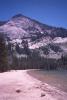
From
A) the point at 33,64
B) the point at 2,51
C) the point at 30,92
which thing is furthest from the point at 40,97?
the point at 33,64

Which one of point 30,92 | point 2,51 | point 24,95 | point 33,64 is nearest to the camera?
point 24,95

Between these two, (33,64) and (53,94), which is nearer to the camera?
(53,94)

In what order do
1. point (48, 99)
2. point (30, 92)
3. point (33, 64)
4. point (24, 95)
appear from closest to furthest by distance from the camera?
point (48, 99), point (24, 95), point (30, 92), point (33, 64)

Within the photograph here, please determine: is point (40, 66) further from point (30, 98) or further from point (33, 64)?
point (30, 98)

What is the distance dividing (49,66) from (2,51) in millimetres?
115203

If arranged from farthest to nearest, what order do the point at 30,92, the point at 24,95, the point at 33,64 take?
the point at 33,64
the point at 30,92
the point at 24,95

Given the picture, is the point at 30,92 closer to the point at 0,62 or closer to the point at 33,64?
the point at 0,62

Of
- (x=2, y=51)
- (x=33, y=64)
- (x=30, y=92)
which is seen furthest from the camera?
(x=33, y=64)

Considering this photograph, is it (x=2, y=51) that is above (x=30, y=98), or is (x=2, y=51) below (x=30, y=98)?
above

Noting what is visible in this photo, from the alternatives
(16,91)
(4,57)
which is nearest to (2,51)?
(4,57)

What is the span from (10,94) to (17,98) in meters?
1.90

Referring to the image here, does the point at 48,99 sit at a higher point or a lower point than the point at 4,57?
lower

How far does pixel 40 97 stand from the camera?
2034 cm

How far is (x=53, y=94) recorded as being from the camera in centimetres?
2139
